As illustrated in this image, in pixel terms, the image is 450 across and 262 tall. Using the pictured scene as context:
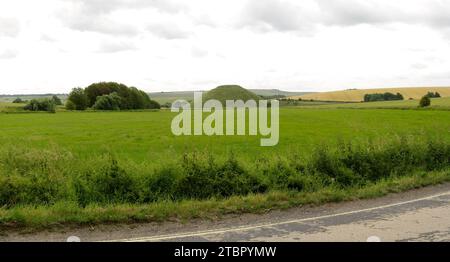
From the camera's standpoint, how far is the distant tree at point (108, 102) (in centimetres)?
11362

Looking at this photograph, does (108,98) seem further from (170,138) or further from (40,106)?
(170,138)

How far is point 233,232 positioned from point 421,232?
3256 mm

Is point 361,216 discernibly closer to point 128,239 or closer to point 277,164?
point 277,164

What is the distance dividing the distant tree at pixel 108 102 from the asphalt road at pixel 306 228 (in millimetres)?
108380

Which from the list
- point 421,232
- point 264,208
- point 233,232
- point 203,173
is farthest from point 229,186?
point 421,232

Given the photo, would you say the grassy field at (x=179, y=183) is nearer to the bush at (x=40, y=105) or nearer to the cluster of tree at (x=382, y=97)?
the bush at (x=40, y=105)

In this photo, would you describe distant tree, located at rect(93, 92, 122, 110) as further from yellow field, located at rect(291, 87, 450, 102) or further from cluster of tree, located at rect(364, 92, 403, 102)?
cluster of tree, located at rect(364, 92, 403, 102)

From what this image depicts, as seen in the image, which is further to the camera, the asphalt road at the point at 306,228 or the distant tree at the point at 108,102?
the distant tree at the point at 108,102

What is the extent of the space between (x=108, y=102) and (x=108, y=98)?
1.20m

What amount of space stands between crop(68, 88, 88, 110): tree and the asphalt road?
116m

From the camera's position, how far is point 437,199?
436 inches

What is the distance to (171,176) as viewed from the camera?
36.5 ft

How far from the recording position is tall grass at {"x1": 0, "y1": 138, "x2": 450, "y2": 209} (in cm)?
1030

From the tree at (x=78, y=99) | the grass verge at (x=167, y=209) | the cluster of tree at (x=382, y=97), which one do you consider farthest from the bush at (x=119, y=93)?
the grass verge at (x=167, y=209)
